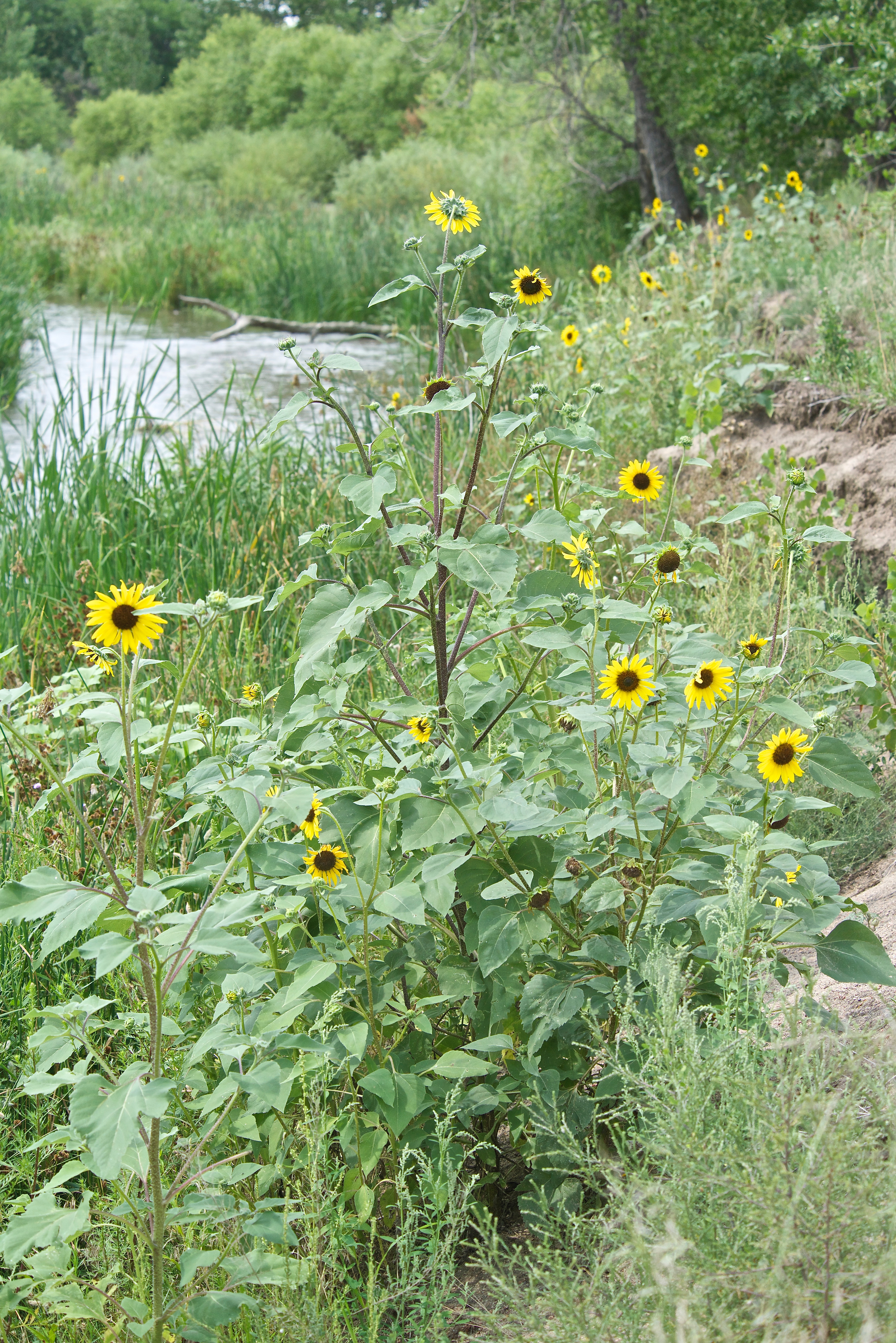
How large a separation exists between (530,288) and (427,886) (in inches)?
41.6

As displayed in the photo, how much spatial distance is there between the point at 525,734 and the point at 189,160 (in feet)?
78.7

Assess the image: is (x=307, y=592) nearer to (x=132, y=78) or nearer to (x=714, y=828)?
(x=714, y=828)

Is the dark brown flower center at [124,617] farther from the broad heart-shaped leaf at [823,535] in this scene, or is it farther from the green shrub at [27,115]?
the green shrub at [27,115]

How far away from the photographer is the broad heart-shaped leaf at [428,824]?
57.0 inches

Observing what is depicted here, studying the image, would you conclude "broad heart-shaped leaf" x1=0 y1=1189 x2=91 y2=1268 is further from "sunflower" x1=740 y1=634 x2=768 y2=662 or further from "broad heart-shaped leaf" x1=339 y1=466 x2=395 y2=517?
"sunflower" x1=740 y1=634 x2=768 y2=662

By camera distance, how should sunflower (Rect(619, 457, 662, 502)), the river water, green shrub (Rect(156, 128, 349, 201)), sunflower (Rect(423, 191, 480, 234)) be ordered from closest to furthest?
sunflower (Rect(423, 191, 480, 234)), sunflower (Rect(619, 457, 662, 502)), the river water, green shrub (Rect(156, 128, 349, 201))

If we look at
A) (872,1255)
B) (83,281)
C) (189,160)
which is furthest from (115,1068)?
(189,160)

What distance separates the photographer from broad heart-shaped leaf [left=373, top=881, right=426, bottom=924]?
1.38m

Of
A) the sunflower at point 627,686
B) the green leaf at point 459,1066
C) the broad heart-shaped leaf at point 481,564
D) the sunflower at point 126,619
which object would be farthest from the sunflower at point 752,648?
the sunflower at point 126,619

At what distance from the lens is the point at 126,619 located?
1.28 metres

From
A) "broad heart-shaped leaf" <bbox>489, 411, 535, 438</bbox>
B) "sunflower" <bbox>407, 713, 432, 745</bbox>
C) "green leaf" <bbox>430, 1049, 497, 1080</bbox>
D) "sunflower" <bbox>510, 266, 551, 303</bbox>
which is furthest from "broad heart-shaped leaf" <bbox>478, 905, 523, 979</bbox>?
"sunflower" <bbox>510, 266, 551, 303</bbox>

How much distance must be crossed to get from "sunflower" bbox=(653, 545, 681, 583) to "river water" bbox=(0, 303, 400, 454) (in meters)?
2.16

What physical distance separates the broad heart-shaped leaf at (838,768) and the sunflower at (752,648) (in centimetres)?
16

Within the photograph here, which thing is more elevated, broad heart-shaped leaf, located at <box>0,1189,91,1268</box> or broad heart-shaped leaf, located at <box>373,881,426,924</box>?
broad heart-shaped leaf, located at <box>373,881,426,924</box>
